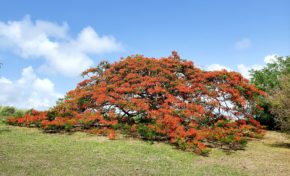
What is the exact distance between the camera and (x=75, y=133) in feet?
54.9

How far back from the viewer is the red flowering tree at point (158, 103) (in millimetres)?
16188

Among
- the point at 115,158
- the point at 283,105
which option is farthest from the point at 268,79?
the point at 115,158

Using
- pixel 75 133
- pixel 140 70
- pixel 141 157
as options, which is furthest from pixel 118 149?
pixel 140 70

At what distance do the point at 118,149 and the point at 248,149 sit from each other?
6.09 metres

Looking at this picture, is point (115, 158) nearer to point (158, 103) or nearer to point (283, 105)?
point (158, 103)

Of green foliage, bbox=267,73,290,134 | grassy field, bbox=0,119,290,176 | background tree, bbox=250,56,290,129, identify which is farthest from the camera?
background tree, bbox=250,56,290,129

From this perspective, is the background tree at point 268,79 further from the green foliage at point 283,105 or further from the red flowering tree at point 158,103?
the green foliage at point 283,105

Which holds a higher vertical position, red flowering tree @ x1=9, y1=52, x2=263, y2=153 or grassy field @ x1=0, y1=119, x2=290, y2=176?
red flowering tree @ x1=9, y1=52, x2=263, y2=153

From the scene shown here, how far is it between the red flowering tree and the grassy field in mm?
1258

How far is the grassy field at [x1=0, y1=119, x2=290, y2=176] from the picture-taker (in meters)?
10.6

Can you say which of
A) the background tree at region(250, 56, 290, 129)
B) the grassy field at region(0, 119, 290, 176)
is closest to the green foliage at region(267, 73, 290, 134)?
the grassy field at region(0, 119, 290, 176)

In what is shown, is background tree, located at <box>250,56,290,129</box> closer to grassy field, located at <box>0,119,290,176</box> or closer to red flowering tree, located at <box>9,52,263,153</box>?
red flowering tree, located at <box>9,52,263,153</box>

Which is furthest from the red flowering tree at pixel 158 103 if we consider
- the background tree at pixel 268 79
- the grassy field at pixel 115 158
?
the background tree at pixel 268 79

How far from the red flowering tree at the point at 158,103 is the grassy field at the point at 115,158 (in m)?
1.26
